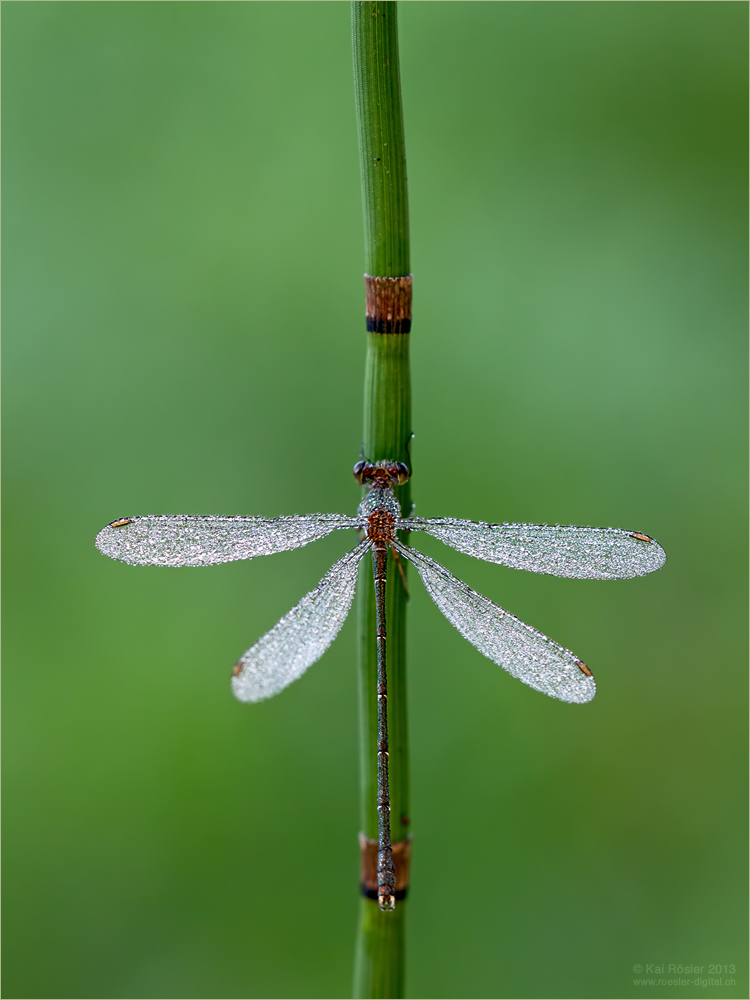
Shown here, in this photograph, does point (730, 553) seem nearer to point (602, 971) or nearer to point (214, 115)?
point (602, 971)

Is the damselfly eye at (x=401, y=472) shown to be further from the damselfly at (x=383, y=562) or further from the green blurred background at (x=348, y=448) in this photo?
the green blurred background at (x=348, y=448)

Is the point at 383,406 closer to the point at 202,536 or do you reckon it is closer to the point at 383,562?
the point at 383,562

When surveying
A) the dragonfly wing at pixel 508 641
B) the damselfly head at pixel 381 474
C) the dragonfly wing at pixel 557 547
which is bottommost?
the dragonfly wing at pixel 508 641

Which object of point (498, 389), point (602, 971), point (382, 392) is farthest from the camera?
point (498, 389)

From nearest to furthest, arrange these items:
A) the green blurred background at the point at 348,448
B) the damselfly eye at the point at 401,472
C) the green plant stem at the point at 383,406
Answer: the green plant stem at the point at 383,406 < the damselfly eye at the point at 401,472 < the green blurred background at the point at 348,448

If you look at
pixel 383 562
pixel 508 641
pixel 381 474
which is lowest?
pixel 508 641

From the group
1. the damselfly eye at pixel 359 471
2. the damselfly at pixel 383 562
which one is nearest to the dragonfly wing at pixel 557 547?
the damselfly at pixel 383 562

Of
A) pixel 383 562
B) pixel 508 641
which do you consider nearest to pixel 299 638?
pixel 383 562

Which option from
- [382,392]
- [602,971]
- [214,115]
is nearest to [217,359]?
[214,115]
